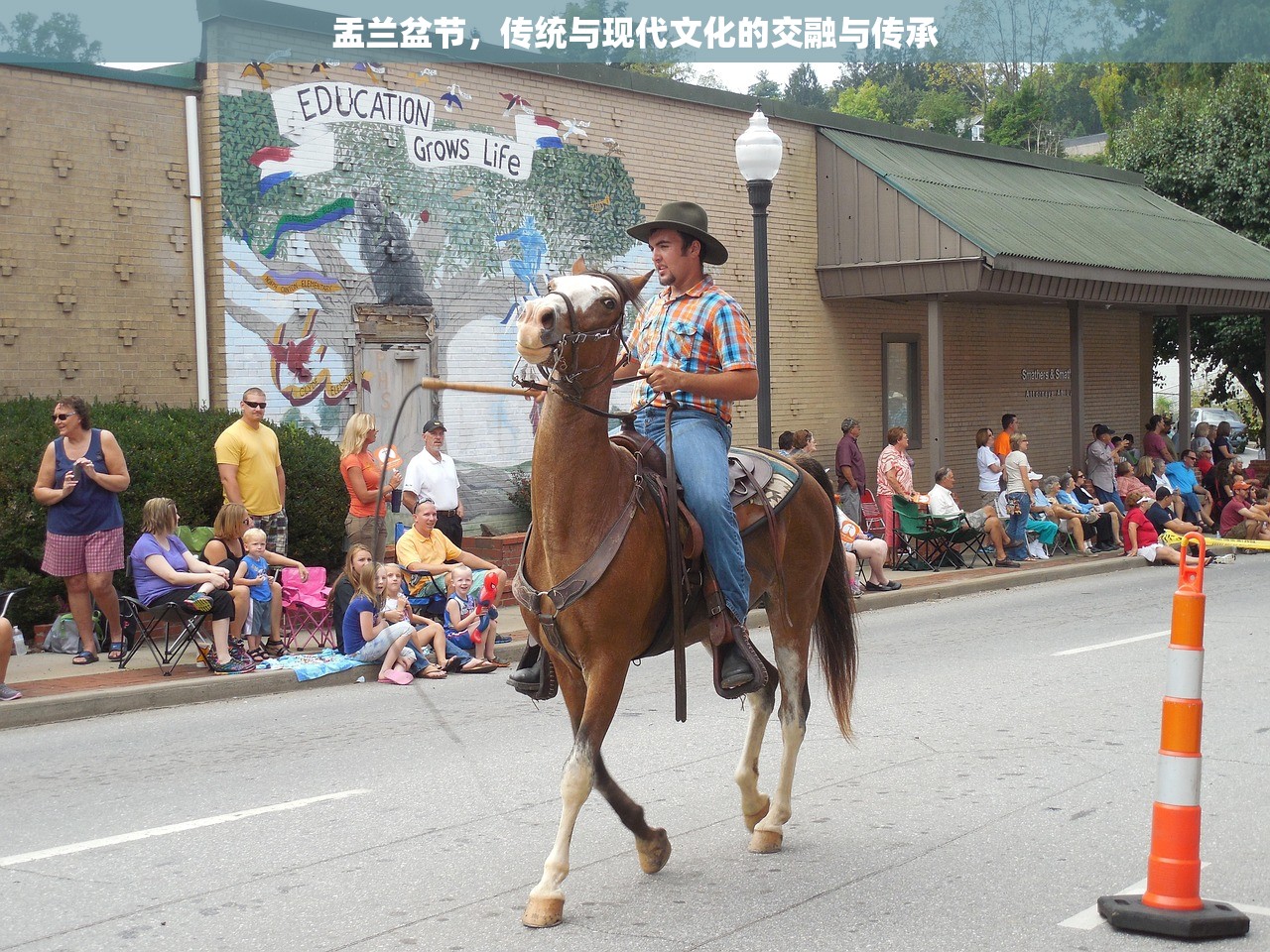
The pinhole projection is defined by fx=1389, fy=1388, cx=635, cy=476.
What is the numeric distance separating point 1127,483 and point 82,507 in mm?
16927

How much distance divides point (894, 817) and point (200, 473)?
8.48 metres

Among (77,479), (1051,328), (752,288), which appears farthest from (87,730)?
(1051,328)

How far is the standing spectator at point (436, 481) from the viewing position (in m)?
13.9

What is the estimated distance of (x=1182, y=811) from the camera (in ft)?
15.5

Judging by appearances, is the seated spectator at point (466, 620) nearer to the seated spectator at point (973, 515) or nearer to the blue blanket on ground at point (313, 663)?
the blue blanket on ground at point (313, 663)

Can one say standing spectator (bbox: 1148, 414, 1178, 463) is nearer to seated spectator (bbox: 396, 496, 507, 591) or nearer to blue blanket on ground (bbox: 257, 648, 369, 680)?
seated spectator (bbox: 396, 496, 507, 591)

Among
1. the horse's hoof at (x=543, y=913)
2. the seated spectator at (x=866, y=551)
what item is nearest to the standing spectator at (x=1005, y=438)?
the seated spectator at (x=866, y=551)

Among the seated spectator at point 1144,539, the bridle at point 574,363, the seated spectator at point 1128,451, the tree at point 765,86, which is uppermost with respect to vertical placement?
the tree at point 765,86

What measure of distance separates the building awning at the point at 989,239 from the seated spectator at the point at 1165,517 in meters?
3.35

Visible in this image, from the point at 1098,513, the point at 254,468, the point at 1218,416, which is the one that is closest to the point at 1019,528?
the point at 1098,513

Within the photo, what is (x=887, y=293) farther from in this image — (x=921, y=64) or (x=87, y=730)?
(x=921, y=64)

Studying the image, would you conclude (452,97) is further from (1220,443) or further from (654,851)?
(1220,443)

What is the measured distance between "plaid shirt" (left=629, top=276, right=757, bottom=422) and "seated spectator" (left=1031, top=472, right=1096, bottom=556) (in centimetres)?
1569

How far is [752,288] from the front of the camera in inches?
846
